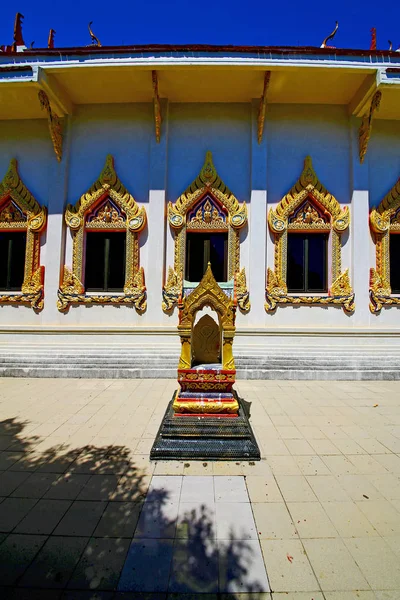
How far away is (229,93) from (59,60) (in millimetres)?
4040

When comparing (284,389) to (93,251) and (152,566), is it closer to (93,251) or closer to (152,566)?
(152,566)

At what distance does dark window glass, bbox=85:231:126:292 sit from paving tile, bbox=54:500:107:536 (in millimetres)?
5636

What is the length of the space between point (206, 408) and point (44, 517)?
1.97 metres

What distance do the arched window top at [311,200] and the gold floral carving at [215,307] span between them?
13.6 feet

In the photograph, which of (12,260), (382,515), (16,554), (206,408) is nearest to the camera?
(16,554)

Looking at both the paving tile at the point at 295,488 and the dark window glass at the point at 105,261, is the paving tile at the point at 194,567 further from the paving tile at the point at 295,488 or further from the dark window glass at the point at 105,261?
the dark window glass at the point at 105,261

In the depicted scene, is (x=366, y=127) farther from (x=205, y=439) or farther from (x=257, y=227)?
(x=205, y=439)

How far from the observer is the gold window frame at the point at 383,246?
296 inches

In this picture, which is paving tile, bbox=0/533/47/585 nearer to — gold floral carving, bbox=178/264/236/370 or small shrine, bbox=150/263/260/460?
small shrine, bbox=150/263/260/460

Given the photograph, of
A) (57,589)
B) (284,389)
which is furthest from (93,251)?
(57,589)

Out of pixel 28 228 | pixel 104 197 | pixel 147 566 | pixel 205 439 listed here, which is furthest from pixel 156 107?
pixel 147 566

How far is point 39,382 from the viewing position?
6531mm

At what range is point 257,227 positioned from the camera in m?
7.56

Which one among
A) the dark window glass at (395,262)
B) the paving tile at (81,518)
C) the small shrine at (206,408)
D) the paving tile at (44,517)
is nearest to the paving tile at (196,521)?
the paving tile at (81,518)
